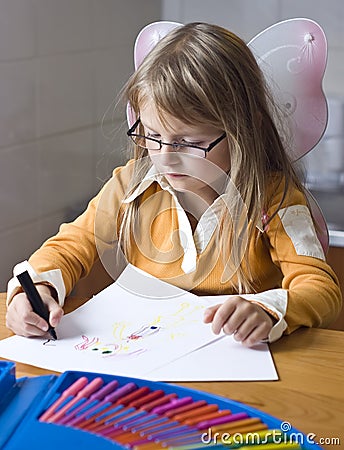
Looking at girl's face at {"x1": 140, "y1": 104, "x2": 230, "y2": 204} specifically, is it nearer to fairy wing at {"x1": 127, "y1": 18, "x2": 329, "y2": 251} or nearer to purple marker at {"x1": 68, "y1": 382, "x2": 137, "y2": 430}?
fairy wing at {"x1": 127, "y1": 18, "x2": 329, "y2": 251}

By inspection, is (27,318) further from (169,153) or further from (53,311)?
(169,153)

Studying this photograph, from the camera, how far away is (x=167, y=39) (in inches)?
50.5

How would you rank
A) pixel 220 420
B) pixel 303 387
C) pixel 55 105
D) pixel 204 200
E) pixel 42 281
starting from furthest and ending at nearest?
pixel 55 105 < pixel 204 200 < pixel 42 281 < pixel 303 387 < pixel 220 420

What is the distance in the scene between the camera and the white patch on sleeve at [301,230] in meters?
1.23

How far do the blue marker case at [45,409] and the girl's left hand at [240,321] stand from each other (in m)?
0.21

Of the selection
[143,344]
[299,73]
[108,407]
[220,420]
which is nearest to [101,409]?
[108,407]

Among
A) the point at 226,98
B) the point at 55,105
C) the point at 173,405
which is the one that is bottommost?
the point at 55,105

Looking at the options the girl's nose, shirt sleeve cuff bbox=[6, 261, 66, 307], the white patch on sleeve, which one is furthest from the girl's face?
shirt sleeve cuff bbox=[6, 261, 66, 307]

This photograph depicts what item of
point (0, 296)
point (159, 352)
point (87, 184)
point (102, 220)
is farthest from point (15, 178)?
point (159, 352)

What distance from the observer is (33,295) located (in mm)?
1072

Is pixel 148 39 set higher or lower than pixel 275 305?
higher

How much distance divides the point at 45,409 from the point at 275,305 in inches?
15.8

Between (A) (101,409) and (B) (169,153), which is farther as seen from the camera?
(B) (169,153)

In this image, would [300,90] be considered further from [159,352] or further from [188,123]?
[159,352]
